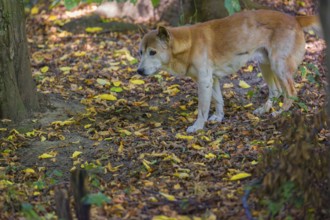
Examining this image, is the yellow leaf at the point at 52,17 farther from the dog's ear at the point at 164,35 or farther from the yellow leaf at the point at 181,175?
the yellow leaf at the point at 181,175

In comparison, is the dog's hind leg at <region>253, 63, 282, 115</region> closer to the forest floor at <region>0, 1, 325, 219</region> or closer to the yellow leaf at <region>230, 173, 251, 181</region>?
the forest floor at <region>0, 1, 325, 219</region>

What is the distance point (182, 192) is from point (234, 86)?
13.3 feet

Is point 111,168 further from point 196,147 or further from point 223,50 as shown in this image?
point 223,50

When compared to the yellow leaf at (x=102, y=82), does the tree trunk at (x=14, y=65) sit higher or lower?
higher

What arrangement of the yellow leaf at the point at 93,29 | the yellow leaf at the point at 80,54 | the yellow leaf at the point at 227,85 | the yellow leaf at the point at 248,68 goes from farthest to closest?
the yellow leaf at the point at 93,29, the yellow leaf at the point at 80,54, the yellow leaf at the point at 248,68, the yellow leaf at the point at 227,85

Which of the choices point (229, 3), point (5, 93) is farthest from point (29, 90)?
point (229, 3)

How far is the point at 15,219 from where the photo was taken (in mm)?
5543

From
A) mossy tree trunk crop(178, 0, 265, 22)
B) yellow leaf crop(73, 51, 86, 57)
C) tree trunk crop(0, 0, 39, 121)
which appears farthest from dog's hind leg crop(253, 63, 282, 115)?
yellow leaf crop(73, 51, 86, 57)

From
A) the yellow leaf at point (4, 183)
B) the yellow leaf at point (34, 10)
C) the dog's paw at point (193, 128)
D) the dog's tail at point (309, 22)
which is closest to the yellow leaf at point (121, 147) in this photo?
the dog's paw at point (193, 128)

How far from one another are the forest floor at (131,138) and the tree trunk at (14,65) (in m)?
0.21

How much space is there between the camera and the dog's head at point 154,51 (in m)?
8.12

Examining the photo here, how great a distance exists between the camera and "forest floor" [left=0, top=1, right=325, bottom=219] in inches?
226

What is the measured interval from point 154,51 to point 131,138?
113 centimetres

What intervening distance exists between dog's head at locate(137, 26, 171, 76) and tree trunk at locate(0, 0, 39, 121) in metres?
1.51
